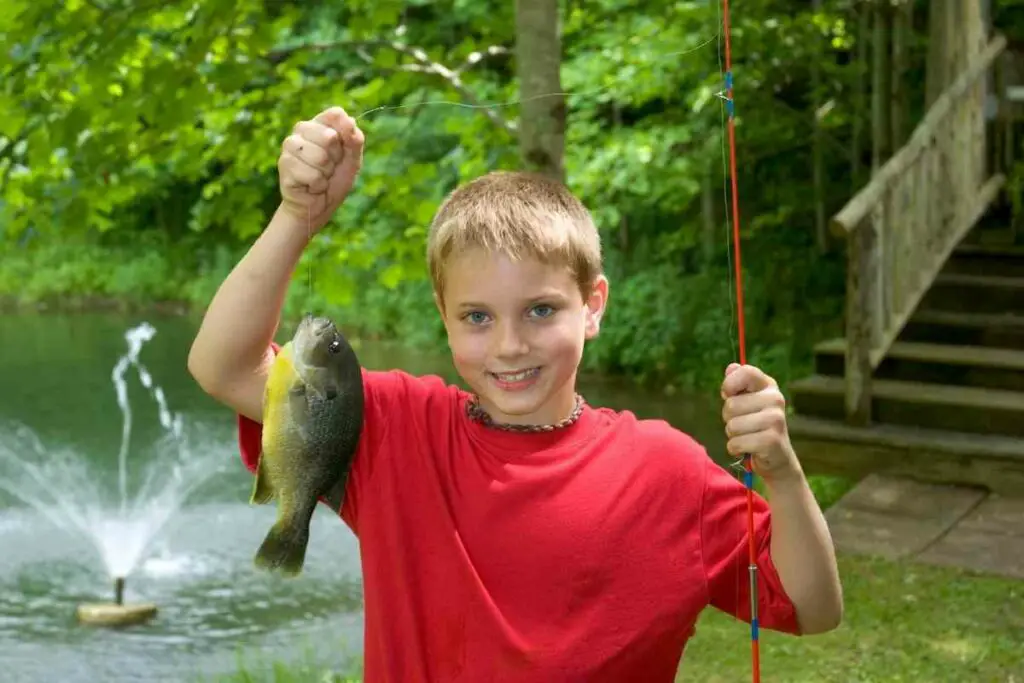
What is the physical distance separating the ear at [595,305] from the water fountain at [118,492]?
20.3ft

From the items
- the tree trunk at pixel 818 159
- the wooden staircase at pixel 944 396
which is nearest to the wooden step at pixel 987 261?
the wooden staircase at pixel 944 396

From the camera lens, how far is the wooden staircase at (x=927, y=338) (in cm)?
647

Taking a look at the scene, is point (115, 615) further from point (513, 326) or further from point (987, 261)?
point (513, 326)

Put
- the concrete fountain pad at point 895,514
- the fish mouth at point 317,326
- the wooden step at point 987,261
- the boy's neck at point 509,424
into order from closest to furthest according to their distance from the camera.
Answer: the fish mouth at point 317,326 → the boy's neck at point 509,424 → the concrete fountain pad at point 895,514 → the wooden step at point 987,261

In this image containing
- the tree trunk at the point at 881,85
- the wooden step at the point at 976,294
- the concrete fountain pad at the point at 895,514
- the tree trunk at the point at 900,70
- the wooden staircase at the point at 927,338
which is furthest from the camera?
the tree trunk at the point at 881,85

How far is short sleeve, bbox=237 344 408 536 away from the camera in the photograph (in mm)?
1959

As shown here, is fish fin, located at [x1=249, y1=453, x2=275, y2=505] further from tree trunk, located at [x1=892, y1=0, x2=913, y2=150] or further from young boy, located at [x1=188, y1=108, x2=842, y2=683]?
tree trunk, located at [x1=892, y1=0, x2=913, y2=150]

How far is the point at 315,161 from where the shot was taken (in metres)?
1.77

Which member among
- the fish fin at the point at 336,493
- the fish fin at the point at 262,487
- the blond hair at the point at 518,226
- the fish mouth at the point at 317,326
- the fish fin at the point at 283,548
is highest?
the blond hair at the point at 518,226

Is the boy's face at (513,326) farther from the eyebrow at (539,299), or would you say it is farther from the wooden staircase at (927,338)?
the wooden staircase at (927,338)

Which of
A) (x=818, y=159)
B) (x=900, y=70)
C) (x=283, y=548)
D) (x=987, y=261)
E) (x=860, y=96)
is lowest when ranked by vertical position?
(x=987, y=261)

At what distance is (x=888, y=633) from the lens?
15.4ft

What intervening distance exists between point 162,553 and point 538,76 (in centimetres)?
545

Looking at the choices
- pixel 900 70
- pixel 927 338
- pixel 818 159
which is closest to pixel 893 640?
pixel 927 338
